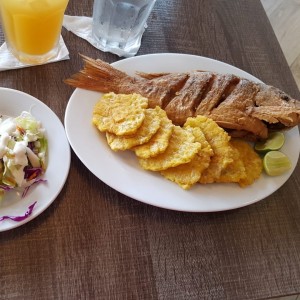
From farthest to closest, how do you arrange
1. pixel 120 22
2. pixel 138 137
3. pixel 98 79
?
1. pixel 120 22
2. pixel 98 79
3. pixel 138 137

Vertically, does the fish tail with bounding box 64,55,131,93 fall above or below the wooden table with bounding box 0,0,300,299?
above

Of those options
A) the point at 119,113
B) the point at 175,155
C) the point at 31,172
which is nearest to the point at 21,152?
A: the point at 31,172

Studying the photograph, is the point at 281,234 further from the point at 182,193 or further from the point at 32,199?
the point at 32,199

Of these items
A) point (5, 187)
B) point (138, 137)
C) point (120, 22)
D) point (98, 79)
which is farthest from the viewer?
point (120, 22)

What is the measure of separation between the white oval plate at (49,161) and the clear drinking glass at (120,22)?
1.29 ft

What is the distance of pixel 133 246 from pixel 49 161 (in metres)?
0.32

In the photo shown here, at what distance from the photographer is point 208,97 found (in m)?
1.28

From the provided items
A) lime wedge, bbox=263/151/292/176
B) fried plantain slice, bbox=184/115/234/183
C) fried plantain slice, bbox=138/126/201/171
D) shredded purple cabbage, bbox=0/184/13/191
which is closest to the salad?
shredded purple cabbage, bbox=0/184/13/191

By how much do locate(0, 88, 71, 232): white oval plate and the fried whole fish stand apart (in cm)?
15

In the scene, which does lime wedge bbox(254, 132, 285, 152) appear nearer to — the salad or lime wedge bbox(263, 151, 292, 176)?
lime wedge bbox(263, 151, 292, 176)

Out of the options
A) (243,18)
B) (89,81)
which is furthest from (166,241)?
(243,18)

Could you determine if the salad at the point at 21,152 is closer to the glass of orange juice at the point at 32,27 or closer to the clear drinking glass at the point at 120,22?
the glass of orange juice at the point at 32,27

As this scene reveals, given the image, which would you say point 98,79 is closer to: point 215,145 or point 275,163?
point 215,145

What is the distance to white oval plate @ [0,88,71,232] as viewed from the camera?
1021 millimetres
